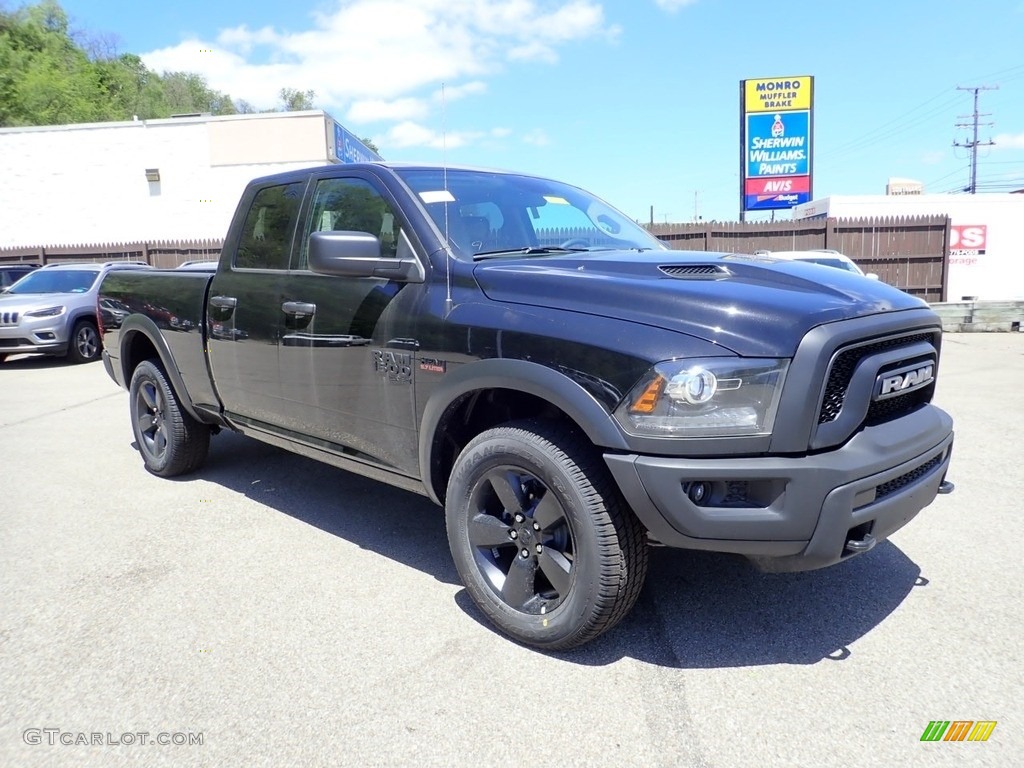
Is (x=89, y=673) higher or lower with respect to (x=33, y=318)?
lower

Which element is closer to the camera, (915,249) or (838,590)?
(838,590)

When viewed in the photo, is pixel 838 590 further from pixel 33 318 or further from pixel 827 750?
pixel 33 318

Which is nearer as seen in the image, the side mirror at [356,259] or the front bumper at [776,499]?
the front bumper at [776,499]

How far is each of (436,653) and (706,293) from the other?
67.1 inches

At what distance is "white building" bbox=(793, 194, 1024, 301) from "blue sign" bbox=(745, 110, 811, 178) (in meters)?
3.12

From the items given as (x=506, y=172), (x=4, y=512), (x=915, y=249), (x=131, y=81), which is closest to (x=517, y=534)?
(x=506, y=172)

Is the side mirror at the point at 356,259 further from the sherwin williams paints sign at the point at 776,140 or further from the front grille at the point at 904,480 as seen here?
the sherwin williams paints sign at the point at 776,140

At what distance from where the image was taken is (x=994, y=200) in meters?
20.9

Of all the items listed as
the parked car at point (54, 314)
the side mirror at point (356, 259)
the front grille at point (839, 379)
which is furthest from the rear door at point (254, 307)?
the parked car at point (54, 314)

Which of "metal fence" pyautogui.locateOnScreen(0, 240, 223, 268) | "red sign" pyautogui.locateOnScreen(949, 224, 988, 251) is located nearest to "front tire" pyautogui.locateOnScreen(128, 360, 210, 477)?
"metal fence" pyautogui.locateOnScreen(0, 240, 223, 268)

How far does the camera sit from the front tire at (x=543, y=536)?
8.66 feet

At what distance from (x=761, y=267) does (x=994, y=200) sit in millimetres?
22336

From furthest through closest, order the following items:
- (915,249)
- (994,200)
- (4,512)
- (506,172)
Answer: (994,200)
(915,249)
(4,512)
(506,172)

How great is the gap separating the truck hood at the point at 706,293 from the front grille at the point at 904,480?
1.99 ft
